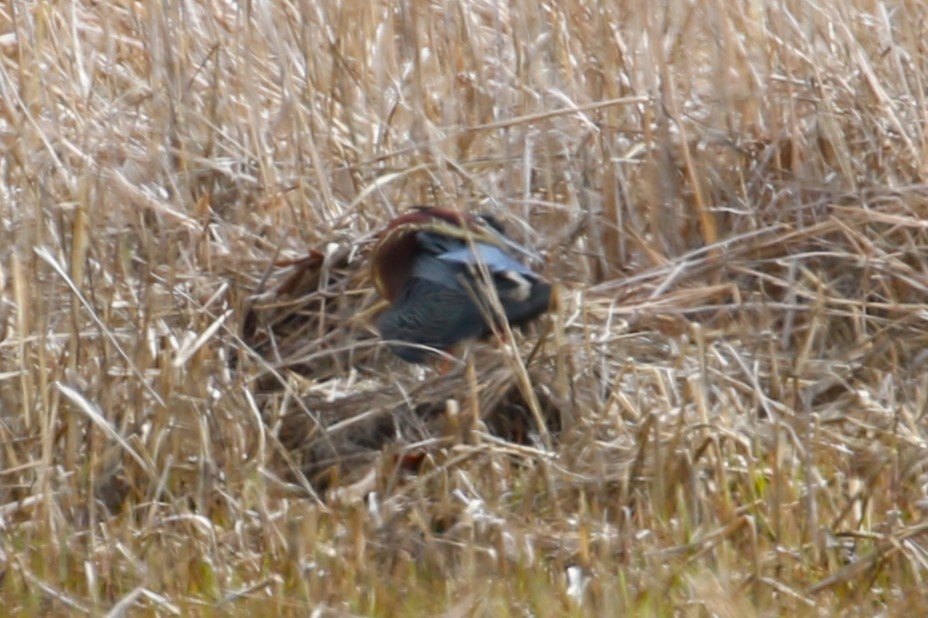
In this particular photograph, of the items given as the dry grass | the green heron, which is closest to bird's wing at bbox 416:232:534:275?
the green heron

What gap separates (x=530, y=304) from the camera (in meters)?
3.15

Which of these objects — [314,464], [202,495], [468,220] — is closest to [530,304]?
[468,220]

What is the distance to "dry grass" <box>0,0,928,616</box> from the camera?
102 inches

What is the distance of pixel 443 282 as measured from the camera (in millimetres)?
3225

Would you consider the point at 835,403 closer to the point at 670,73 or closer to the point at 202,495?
the point at 670,73

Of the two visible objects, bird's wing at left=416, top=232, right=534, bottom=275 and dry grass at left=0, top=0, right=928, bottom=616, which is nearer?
dry grass at left=0, top=0, right=928, bottom=616

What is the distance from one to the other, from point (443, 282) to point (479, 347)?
15 centimetres

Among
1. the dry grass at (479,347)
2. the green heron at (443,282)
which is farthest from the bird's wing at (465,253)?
the dry grass at (479,347)

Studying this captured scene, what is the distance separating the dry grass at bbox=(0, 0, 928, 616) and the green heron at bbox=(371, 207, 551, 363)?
80 mm

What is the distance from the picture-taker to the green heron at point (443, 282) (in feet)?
10.4

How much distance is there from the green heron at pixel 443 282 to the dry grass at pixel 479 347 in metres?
0.08

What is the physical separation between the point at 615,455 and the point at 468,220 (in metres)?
0.60

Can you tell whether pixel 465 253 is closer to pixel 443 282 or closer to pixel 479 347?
pixel 443 282

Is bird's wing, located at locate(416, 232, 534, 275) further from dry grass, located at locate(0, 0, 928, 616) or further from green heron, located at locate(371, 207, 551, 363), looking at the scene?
dry grass, located at locate(0, 0, 928, 616)
